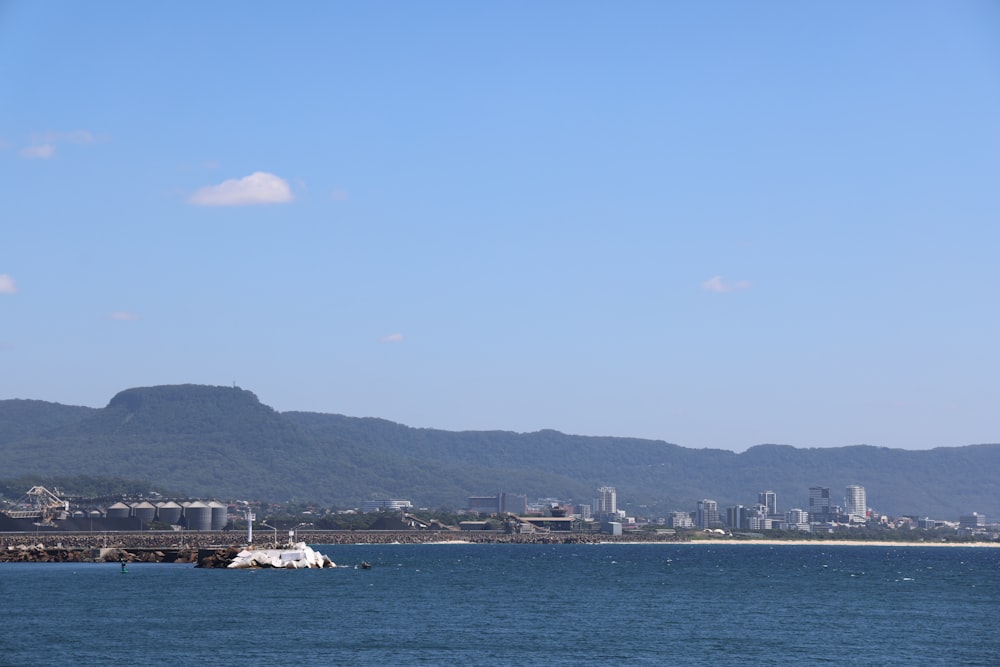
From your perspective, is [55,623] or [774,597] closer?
[55,623]

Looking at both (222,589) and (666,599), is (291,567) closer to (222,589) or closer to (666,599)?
(222,589)

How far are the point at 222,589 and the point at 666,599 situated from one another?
36.9 m

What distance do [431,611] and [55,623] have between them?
2450 centimetres

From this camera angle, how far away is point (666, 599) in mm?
101438

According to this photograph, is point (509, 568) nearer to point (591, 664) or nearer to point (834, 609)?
point (834, 609)

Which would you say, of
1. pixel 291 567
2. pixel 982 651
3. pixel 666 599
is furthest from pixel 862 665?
pixel 291 567

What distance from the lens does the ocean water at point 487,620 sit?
65438mm

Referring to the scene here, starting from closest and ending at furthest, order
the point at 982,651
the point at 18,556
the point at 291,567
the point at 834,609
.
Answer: the point at 982,651
the point at 834,609
the point at 291,567
the point at 18,556

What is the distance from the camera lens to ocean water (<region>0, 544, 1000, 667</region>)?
65.4 meters

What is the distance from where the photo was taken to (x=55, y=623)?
79438mm

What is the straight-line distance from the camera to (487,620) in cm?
8225

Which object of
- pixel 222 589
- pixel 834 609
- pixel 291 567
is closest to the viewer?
pixel 834 609

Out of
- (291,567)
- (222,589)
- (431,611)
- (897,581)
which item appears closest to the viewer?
(431,611)

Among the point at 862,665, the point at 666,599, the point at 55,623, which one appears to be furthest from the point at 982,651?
the point at 55,623
